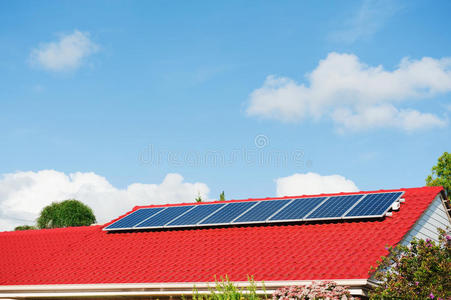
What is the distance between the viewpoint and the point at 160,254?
1870 centimetres

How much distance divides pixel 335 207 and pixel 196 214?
20.0 feet

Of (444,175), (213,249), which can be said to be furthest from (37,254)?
(444,175)

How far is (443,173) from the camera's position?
1932 inches

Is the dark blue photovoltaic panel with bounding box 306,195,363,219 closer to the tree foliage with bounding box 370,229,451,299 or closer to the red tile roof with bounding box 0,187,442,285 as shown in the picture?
the red tile roof with bounding box 0,187,442,285

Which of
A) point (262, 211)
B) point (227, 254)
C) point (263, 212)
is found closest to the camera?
point (227, 254)

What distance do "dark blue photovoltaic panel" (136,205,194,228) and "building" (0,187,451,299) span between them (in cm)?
28

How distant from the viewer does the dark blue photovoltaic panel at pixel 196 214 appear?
69.9ft

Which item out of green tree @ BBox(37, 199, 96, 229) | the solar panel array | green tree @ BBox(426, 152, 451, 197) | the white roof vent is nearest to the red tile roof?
the white roof vent

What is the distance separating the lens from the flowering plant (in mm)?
12469

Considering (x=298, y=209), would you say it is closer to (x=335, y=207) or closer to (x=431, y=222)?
(x=335, y=207)

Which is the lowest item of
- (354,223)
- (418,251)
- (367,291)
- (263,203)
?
(367,291)

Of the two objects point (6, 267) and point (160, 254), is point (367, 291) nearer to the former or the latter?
point (160, 254)

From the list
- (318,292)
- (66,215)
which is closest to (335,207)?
(318,292)

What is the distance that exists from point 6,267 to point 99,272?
5.34m
